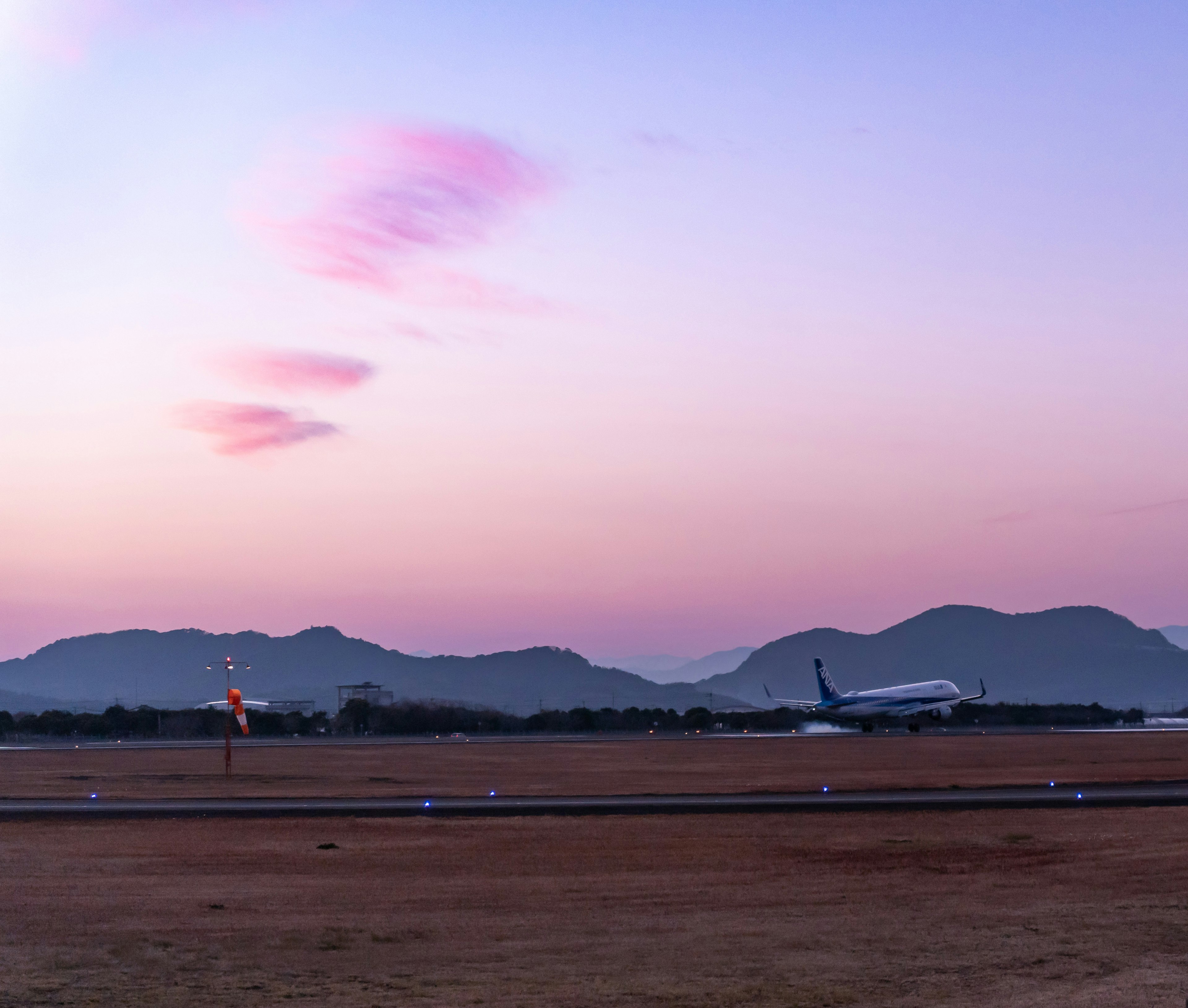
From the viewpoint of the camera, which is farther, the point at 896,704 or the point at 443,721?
the point at 443,721

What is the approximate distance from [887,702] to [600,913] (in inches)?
4056

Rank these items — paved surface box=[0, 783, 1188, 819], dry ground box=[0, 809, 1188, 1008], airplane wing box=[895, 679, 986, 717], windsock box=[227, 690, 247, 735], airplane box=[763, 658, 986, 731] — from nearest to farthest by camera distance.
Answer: dry ground box=[0, 809, 1188, 1008] < paved surface box=[0, 783, 1188, 819] < windsock box=[227, 690, 247, 735] < airplane wing box=[895, 679, 986, 717] < airplane box=[763, 658, 986, 731]

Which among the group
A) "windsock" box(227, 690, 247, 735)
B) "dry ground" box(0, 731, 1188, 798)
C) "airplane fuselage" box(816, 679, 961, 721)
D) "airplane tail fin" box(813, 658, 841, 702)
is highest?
"windsock" box(227, 690, 247, 735)

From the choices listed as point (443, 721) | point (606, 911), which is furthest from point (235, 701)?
point (443, 721)

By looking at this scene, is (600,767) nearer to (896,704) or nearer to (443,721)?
(896,704)

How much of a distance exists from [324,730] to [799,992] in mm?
132770

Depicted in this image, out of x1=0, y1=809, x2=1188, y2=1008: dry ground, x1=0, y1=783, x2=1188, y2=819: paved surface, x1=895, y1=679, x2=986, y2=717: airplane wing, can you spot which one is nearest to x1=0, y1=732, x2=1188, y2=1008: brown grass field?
x1=0, y1=809, x2=1188, y2=1008: dry ground

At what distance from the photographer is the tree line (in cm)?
13725

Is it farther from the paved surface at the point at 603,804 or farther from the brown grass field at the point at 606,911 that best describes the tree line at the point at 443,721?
the brown grass field at the point at 606,911

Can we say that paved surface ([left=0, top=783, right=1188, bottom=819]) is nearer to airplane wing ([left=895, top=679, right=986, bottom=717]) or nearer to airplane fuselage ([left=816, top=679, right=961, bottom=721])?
airplane wing ([left=895, top=679, right=986, bottom=717])

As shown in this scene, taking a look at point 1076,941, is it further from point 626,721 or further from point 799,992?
point 626,721

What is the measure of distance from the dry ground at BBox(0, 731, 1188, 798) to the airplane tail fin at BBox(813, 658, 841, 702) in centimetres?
2176

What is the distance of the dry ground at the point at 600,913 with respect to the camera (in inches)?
765

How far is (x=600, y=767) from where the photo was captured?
72875 mm
